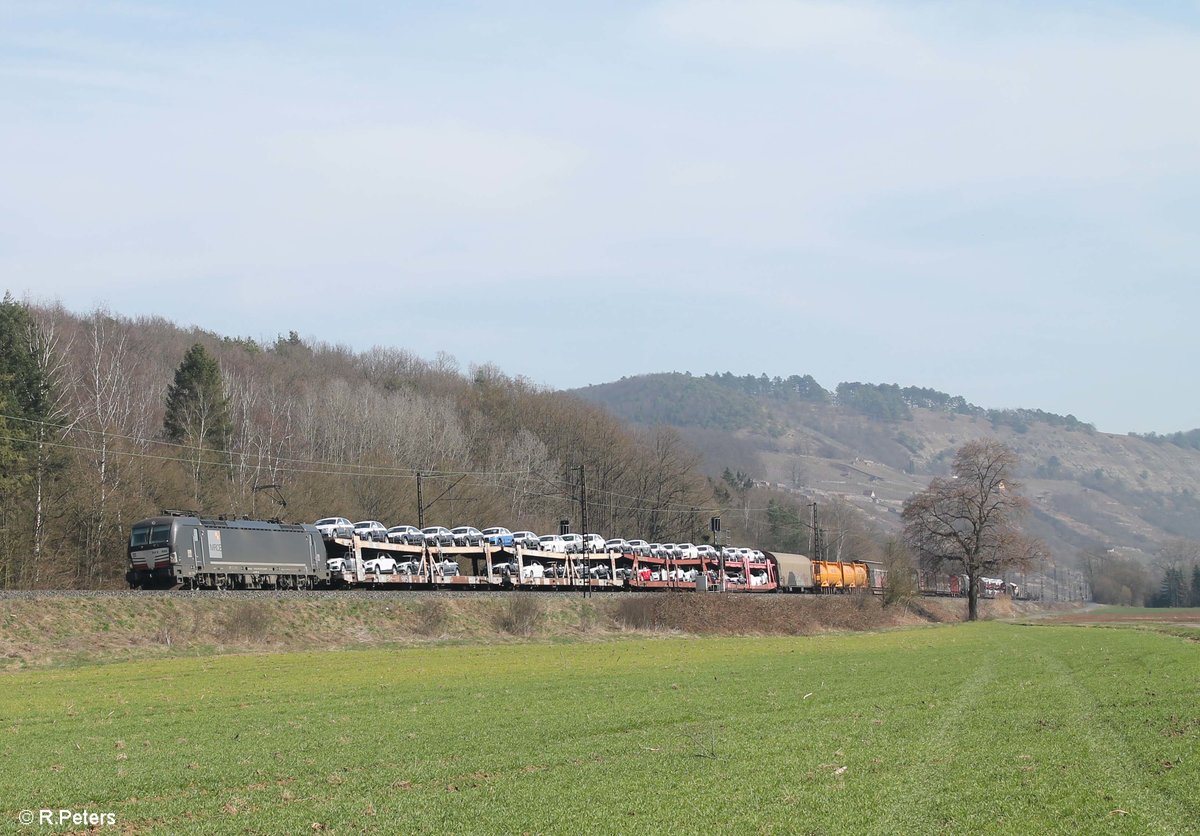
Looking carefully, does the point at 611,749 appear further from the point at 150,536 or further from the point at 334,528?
the point at 334,528

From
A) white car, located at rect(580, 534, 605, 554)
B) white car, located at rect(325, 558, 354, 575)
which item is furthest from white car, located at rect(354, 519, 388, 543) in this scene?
white car, located at rect(580, 534, 605, 554)

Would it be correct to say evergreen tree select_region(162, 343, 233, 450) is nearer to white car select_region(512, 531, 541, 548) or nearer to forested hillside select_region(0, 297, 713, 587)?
forested hillside select_region(0, 297, 713, 587)

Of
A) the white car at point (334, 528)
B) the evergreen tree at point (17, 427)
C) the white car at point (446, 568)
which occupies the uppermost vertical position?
the evergreen tree at point (17, 427)

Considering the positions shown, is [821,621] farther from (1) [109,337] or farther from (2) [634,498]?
(1) [109,337]

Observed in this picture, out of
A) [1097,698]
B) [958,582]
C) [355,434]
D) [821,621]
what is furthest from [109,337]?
[958,582]

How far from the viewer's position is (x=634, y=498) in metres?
148

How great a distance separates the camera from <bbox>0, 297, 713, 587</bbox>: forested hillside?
71.2 meters

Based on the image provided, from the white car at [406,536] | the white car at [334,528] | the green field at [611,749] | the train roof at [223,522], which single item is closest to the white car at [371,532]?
the white car at [406,536]

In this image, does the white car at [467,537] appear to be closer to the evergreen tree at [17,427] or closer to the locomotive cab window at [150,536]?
Answer: the locomotive cab window at [150,536]

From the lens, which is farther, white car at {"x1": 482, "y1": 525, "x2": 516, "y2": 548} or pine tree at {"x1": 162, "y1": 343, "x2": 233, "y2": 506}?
pine tree at {"x1": 162, "y1": 343, "x2": 233, "y2": 506}

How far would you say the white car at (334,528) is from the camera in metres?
73.2

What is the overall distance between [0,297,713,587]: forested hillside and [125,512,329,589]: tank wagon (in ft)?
31.2

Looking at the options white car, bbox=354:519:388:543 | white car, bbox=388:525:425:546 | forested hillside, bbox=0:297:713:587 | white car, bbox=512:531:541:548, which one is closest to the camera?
forested hillside, bbox=0:297:713:587

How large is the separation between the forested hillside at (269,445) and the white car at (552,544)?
16.5 m
